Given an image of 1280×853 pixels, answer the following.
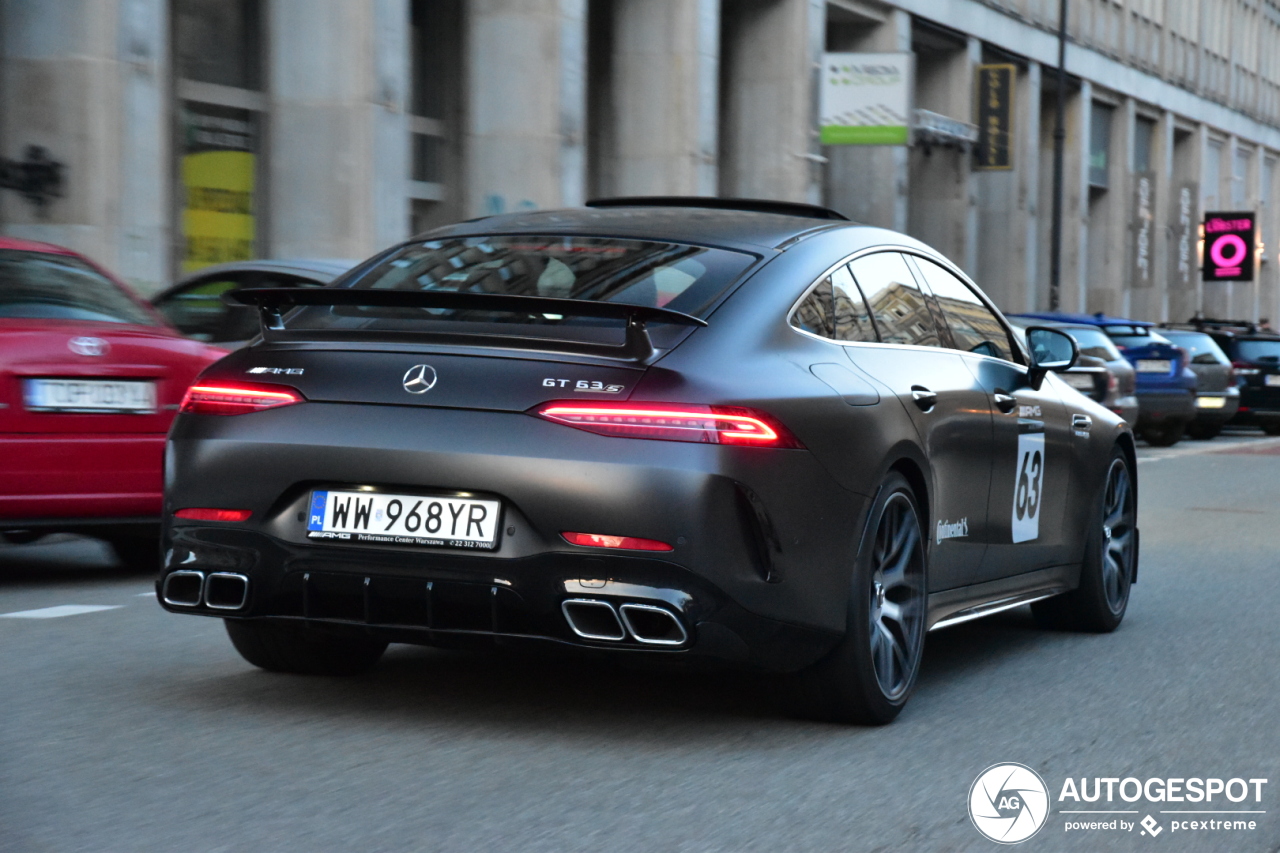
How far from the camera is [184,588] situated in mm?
5180

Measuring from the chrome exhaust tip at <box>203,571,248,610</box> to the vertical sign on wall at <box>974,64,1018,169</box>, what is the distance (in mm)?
41367

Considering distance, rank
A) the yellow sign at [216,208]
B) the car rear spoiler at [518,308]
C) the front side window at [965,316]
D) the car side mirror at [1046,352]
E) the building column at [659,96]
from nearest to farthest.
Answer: the car rear spoiler at [518,308] < the front side window at [965,316] < the car side mirror at [1046,352] < the yellow sign at [216,208] < the building column at [659,96]

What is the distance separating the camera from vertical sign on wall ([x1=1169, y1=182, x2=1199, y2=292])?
204 ft

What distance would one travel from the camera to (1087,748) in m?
5.29

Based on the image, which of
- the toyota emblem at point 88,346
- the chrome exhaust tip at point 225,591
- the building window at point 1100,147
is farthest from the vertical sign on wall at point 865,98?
the chrome exhaust tip at point 225,591

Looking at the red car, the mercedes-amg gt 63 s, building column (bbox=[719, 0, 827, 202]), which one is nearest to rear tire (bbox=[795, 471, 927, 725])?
the mercedes-amg gt 63 s

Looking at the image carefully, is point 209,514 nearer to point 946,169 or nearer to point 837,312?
point 837,312

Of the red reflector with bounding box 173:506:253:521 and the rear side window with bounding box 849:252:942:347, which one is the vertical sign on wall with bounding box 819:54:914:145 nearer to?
the rear side window with bounding box 849:252:942:347

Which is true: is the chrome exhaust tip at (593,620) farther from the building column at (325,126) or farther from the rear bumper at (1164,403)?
the rear bumper at (1164,403)

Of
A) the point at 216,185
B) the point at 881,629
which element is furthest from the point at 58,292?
the point at 216,185

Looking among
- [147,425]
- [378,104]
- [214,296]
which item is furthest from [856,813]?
[378,104]

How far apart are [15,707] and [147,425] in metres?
3.22

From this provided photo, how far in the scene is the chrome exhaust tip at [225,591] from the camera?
506cm

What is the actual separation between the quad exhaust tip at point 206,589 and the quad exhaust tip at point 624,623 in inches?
35.1
